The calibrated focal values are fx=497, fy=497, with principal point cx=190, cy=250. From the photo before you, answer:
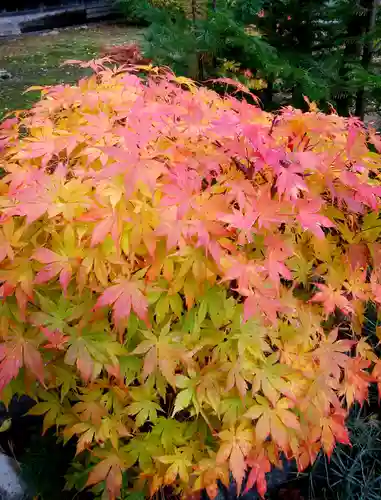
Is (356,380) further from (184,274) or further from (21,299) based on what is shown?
(21,299)

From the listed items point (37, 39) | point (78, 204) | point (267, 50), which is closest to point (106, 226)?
point (78, 204)

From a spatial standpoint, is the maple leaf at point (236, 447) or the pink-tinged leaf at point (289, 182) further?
the maple leaf at point (236, 447)

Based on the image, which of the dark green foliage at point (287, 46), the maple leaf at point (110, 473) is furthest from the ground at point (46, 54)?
the maple leaf at point (110, 473)

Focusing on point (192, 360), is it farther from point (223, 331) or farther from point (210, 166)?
point (210, 166)

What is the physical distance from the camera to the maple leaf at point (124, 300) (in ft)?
4.43

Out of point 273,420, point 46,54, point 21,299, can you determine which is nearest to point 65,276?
point 21,299

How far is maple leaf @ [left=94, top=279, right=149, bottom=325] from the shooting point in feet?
4.43

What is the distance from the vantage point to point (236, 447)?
5.32 feet

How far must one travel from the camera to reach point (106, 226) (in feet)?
4.46

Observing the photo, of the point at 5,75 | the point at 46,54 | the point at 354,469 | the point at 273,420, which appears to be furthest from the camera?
the point at 46,54

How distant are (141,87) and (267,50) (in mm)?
1756

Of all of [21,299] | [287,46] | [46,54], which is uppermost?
[287,46]

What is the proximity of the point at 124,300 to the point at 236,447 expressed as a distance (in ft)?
2.15

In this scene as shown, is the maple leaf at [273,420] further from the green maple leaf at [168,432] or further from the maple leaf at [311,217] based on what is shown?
the maple leaf at [311,217]
